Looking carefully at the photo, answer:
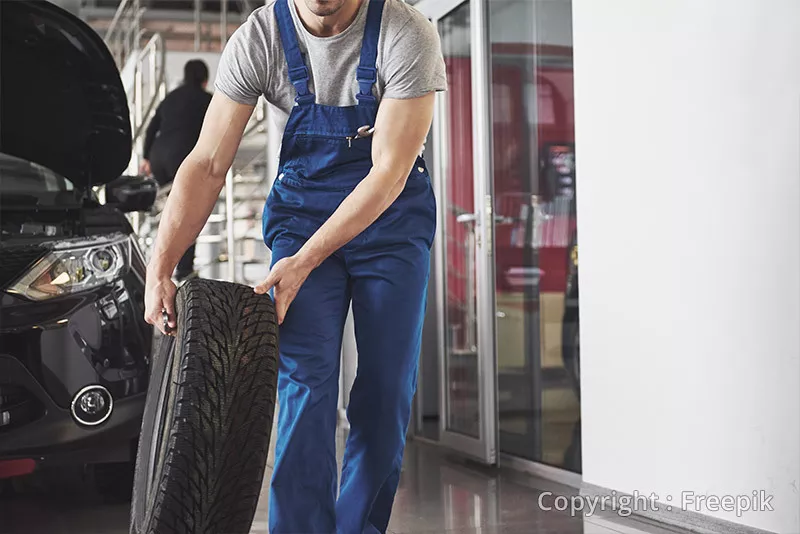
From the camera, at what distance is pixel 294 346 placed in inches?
86.0

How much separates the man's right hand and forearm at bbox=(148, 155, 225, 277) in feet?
0.07

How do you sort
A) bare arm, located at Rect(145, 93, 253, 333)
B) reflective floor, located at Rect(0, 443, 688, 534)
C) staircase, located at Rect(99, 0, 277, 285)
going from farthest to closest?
staircase, located at Rect(99, 0, 277, 285)
reflective floor, located at Rect(0, 443, 688, 534)
bare arm, located at Rect(145, 93, 253, 333)

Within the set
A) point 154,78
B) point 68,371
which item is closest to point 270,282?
point 68,371

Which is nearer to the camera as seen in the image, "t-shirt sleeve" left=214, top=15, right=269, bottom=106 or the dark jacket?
"t-shirt sleeve" left=214, top=15, right=269, bottom=106

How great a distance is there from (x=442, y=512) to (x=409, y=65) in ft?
5.65

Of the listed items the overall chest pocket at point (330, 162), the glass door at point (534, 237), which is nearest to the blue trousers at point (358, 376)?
the overall chest pocket at point (330, 162)

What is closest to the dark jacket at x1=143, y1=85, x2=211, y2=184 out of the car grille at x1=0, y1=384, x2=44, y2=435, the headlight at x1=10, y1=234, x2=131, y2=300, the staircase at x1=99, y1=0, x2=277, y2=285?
the staircase at x1=99, y1=0, x2=277, y2=285

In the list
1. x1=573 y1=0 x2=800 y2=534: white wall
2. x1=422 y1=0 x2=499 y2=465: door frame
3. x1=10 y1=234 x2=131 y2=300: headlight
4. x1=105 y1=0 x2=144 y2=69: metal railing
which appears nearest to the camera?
x1=573 y1=0 x2=800 y2=534: white wall

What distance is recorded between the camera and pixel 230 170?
813 centimetres

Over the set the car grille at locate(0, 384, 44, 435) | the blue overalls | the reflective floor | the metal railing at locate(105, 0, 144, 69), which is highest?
the metal railing at locate(105, 0, 144, 69)

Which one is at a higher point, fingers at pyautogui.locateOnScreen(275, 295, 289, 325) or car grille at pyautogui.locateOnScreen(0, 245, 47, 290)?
car grille at pyautogui.locateOnScreen(0, 245, 47, 290)

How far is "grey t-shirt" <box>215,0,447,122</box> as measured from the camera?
2170 millimetres

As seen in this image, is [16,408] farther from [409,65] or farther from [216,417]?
[409,65]

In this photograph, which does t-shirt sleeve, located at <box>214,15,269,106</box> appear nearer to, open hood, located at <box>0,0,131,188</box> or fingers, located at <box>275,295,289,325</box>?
fingers, located at <box>275,295,289,325</box>
